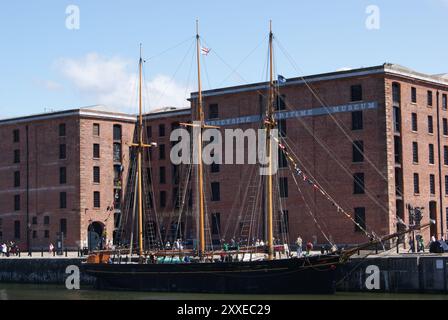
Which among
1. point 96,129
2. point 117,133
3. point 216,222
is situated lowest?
point 216,222

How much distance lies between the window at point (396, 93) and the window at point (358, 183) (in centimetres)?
637

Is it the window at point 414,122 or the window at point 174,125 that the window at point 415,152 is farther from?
the window at point 174,125

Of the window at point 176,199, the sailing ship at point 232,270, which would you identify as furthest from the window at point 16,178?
the sailing ship at point 232,270

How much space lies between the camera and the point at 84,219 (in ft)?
296

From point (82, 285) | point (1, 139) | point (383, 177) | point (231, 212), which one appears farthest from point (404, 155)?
point (1, 139)

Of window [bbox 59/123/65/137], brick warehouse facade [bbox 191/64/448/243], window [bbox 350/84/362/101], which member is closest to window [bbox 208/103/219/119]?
brick warehouse facade [bbox 191/64/448/243]

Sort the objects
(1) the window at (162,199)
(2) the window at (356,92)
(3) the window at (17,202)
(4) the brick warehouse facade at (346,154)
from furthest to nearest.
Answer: (3) the window at (17,202), (1) the window at (162,199), (2) the window at (356,92), (4) the brick warehouse facade at (346,154)

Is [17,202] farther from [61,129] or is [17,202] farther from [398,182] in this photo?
[398,182]

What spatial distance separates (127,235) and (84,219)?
5.31 metres

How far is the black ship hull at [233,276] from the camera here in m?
55.7

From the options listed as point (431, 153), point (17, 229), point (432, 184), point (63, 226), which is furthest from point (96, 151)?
point (432, 184)

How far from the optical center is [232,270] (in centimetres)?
5809

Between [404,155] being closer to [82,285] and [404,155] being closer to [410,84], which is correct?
[410,84]

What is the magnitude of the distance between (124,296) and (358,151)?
23.2 meters
